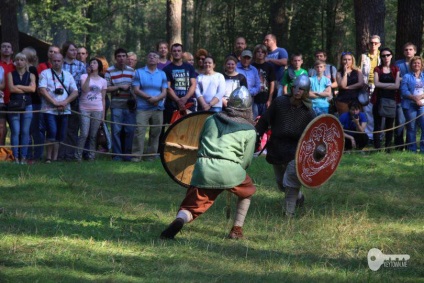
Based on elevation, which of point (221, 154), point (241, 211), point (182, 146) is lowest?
point (241, 211)

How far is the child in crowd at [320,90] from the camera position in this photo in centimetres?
1553

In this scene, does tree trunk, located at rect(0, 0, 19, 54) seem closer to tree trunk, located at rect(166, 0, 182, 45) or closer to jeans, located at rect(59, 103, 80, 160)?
tree trunk, located at rect(166, 0, 182, 45)

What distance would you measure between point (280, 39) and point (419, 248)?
61.6 feet

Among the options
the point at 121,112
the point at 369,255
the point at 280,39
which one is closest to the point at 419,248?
the point at 369,255

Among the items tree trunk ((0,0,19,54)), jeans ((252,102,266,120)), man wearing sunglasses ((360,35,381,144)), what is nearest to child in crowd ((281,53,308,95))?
jeans ((252,102,266,120))

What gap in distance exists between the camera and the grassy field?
745 cm

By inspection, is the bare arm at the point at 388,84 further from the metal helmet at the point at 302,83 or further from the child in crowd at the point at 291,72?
the metal helmet at the point at 302,83

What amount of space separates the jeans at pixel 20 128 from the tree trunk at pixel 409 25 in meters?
8.40

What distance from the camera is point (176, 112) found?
14297mm

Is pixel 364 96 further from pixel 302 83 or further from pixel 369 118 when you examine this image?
pixel 302 83

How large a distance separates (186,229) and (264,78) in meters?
6.62

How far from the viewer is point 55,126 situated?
14219mm

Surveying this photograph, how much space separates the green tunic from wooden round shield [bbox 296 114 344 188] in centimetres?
98

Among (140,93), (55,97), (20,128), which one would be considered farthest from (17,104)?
(140,93)
